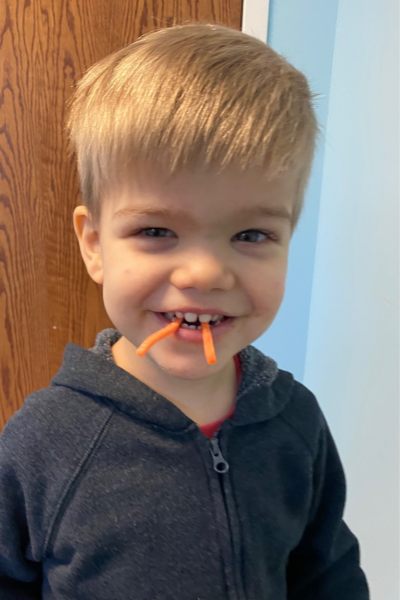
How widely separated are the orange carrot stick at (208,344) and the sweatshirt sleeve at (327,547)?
270 mm

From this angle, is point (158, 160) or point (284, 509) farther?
point (284, 509)

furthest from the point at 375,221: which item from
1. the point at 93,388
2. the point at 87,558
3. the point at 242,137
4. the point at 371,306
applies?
the point at 87,558

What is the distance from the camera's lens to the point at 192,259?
17.7 inches

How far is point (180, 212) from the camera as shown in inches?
17.0

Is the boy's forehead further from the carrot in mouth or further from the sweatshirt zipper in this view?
the sweatshirt zipper

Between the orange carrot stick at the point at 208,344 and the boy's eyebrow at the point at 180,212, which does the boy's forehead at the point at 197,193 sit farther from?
the orange carrot stick at the point at 208,344

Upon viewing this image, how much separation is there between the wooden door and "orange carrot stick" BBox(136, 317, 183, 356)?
0.46m

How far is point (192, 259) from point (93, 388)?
20 cm

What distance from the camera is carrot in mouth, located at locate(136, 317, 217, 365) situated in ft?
1.50

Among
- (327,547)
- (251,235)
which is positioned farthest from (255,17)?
(327,547)

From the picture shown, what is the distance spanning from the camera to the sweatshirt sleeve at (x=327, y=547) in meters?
0.62

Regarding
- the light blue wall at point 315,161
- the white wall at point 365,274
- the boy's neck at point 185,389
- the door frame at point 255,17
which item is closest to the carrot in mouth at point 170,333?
the boy's neck at point 185,389

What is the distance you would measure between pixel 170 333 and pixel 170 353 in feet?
0.08

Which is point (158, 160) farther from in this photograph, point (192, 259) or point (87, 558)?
point (87, 558)
